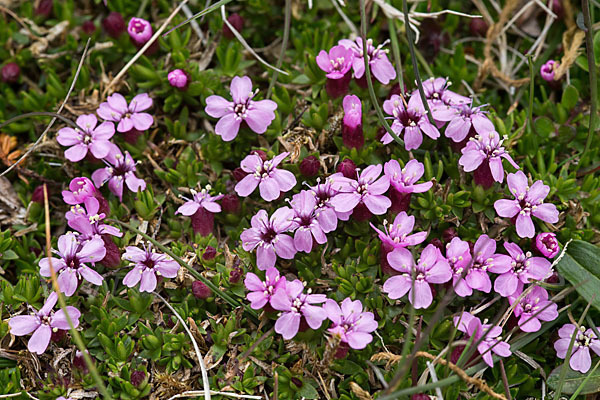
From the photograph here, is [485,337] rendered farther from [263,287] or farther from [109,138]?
[109,138]

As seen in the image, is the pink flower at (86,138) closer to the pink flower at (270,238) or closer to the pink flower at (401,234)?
the pink flower at (270,238)

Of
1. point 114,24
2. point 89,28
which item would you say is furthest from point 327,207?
point 89,28

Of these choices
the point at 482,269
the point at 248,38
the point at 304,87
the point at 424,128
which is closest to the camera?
the point at 482,269

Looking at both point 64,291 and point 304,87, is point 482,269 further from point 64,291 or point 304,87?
point 64,291

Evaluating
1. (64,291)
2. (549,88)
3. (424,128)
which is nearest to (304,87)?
(424,128)

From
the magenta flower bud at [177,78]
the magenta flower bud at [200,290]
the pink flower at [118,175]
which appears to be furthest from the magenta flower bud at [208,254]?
the magenta flower bud at [177,78]

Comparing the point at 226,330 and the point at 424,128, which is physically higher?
the point at 424,128

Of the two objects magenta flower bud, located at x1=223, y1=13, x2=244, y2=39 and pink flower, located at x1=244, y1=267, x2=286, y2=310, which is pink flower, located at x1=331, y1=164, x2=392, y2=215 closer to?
pink flower, located at x1=244, y1=267, x2=286, y2=310
